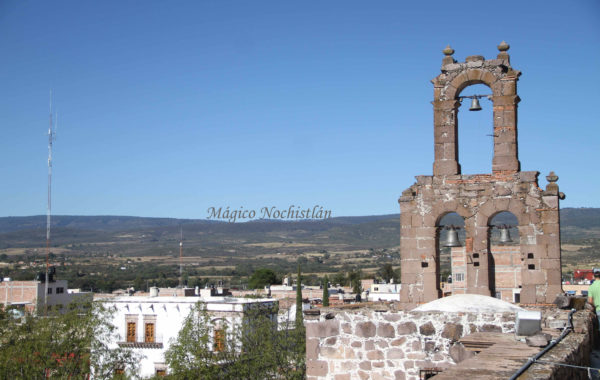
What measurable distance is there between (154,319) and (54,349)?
64.8 ft

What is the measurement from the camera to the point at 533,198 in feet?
53.6

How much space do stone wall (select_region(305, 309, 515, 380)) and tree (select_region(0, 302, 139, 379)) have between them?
19.1m

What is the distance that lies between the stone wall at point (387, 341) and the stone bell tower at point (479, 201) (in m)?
4.63

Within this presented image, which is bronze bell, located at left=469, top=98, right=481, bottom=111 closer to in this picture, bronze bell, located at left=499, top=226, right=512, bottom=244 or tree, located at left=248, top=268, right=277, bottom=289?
bronze bell, located at left=499, top=226, right=512, bottom=244

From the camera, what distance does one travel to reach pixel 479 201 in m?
16.6

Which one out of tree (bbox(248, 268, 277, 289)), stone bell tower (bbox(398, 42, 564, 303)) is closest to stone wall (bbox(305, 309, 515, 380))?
stone bell tower (bbox(398, 42, 564, 303))

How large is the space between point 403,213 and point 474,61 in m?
3.72

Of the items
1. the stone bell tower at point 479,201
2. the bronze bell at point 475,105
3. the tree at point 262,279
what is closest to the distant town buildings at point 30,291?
the tree at point 262,279

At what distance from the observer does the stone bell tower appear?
53.5 feet

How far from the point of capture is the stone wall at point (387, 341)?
1136 cm

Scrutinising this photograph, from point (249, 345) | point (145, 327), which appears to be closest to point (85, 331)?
point (249, 345)

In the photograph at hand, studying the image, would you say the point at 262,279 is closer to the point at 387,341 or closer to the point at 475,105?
the point at 475,105

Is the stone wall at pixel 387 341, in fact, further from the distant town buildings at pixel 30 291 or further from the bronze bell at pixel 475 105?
the distant town buildings at pixel 30 291

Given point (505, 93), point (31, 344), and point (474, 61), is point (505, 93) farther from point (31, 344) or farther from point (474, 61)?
point (31, 344)
